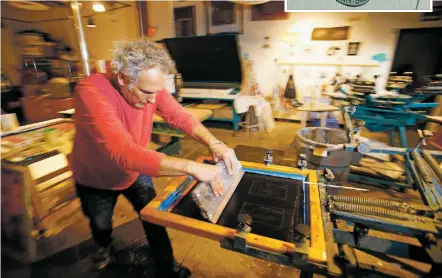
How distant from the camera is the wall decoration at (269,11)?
4.49m

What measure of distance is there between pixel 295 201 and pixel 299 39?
434cm

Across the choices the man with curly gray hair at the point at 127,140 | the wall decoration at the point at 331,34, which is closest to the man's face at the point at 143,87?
the man with curly gray hair at the point at 127,140

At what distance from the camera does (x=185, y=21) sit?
205 inches

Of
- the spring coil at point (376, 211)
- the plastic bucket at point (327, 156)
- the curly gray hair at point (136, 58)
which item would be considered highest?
the curly gray hair at point (136, 58)

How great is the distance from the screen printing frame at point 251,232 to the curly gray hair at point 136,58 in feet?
1.90

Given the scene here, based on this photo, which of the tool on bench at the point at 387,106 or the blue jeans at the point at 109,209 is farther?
the tool on bench at the point at 387,106

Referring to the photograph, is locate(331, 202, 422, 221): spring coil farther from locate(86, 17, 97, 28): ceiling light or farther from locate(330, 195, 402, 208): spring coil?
locate(86, 17, 97, 28): ceiling light

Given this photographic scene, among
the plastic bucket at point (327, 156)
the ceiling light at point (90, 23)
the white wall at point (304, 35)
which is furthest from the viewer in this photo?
the ceiling light at point (90, 23)

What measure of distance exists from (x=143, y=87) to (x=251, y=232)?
780mm

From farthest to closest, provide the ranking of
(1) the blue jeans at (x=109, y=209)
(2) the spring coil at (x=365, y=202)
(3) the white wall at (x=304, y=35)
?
1. (3) the white wall at (x=304, y=35)
2. (1) the blue jeans at (x=109, y=209)
3. (2) the spring coil at (x=365, y=202)

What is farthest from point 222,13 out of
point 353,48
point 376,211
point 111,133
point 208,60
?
point 376,211

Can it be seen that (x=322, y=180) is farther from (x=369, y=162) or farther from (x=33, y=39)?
(x=33, y=39)

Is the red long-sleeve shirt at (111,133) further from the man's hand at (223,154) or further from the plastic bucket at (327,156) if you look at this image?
the plastic bucket at (327,156)

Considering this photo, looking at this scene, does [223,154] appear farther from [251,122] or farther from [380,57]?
[380,57]
